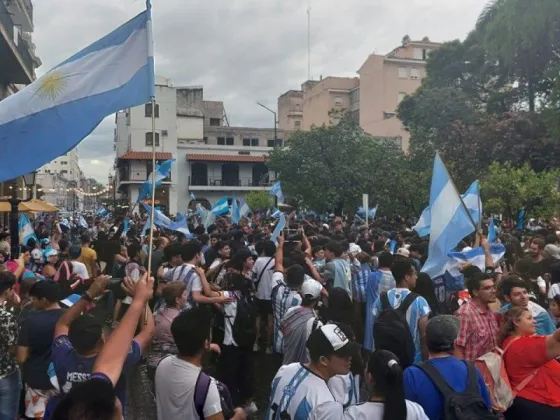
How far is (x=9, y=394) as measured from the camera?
13.1 feet

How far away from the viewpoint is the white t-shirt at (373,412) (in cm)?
276

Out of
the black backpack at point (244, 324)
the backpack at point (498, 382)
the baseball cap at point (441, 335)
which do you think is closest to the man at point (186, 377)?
the baseball cap at point (441, 335)

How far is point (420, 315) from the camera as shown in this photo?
5000mm

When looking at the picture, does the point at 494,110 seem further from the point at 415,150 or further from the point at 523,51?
the point at 415,150

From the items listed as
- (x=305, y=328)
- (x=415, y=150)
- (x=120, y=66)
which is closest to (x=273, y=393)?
(x=305, y=328)

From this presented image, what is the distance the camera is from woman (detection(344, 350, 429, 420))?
2.75 meters

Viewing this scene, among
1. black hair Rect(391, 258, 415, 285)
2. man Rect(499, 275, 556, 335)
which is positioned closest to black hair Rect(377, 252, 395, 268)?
black hair Rect(391, 258, 415, 285)

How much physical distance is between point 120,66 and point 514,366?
3695mm

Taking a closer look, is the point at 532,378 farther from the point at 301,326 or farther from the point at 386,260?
the point at 386,260

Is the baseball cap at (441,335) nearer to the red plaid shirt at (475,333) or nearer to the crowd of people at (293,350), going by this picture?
the crowd of people at (293,350)

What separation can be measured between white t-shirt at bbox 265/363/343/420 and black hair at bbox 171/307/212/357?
0.48 m

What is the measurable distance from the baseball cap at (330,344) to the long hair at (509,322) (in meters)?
1.38

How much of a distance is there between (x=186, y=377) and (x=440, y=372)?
1.42 meters

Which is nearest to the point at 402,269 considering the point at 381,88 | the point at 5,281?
the point at 5,281
